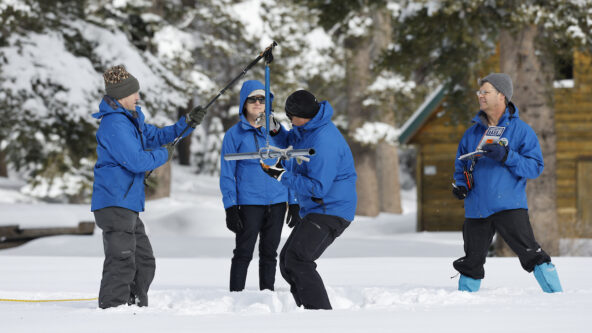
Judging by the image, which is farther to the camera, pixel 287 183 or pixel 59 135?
pixel 59 135

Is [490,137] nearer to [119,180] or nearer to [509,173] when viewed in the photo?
[509,173]

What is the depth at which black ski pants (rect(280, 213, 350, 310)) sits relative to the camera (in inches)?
216

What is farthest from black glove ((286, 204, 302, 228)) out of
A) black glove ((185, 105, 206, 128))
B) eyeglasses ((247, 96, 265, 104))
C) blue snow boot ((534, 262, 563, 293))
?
blue snow boot ((534, 262, 563, 293))

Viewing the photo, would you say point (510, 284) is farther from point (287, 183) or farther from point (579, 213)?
point (579, 213)

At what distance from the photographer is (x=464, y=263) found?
648cm

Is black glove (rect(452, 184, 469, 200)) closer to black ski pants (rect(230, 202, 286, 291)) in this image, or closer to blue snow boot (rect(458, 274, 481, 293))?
blue snow boot (rect(458, 274, 481, 293))

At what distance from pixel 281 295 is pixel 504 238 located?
5.79ft

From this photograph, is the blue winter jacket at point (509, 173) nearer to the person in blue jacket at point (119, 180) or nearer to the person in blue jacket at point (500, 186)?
the person in blue jacket at point (500, 186)

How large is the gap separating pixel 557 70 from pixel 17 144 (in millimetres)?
10792

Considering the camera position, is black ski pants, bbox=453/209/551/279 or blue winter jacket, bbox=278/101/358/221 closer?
blue winter jacket, bbox=278/101/358/221

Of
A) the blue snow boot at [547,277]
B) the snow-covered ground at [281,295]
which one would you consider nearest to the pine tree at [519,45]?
the snow-covered ground at [281,295]

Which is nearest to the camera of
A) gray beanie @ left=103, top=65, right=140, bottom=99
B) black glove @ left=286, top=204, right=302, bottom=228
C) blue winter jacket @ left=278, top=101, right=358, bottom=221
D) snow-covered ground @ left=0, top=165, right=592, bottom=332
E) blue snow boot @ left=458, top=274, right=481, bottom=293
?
snow-covered ground @ left=0, top=165, right=592, bottom=332

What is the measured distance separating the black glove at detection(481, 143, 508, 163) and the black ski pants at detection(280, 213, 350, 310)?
49.0 inches

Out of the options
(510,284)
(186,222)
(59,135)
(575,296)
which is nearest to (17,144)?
(59,135)
